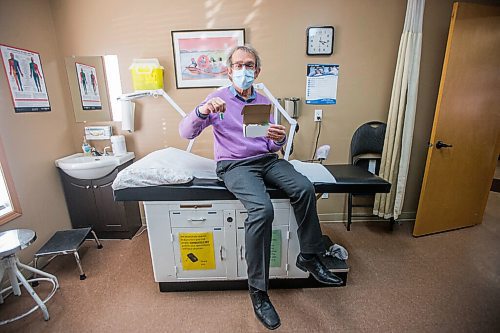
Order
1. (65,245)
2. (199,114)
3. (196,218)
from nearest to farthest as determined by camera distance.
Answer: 1. (199,114)
2. (196,218)
3. (65,245)

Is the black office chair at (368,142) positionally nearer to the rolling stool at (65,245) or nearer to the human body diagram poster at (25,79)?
the rolling stool at (65,245)

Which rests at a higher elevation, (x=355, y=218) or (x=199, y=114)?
(x=199, y=114)

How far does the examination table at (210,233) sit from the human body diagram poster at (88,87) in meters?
1.33

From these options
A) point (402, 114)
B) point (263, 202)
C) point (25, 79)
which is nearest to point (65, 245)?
point (25, 79)

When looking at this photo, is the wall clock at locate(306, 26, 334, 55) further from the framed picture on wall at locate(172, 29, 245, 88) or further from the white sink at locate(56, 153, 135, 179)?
the white sink at locate(56, 153, 135, 179)

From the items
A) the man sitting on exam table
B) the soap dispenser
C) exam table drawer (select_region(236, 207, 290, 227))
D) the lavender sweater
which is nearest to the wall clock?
the man sitting on exam table

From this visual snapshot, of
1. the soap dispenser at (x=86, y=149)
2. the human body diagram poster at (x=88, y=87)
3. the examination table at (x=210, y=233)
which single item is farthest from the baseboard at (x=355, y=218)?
the human body diagram poster at (x=88, y=87)

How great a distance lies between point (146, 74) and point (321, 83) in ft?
5.08

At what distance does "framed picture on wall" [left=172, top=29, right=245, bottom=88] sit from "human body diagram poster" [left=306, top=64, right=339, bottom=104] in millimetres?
684

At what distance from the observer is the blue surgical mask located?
1485 millimetres

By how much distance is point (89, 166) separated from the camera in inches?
81.0

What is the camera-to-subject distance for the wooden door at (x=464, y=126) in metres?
1.95

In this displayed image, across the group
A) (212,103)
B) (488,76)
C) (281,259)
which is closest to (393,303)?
(281,259)

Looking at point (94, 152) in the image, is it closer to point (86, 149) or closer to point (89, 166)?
point (86, 149)
